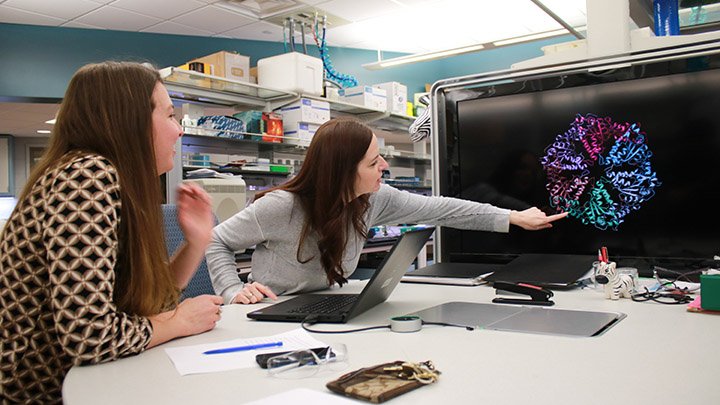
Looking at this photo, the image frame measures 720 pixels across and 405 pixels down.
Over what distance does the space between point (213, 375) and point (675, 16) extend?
2297 millimetres

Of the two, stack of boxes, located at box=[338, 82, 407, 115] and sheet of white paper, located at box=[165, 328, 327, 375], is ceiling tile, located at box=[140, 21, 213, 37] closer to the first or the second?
stack of boxes, located at box=[338, 82, 407, 115]

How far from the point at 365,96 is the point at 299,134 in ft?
3.59

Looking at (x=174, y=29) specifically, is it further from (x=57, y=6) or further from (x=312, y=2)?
(x=312, y=2)

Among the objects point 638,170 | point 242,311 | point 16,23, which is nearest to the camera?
point 242,311

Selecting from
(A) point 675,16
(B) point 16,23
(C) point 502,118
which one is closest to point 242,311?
(C) point 502,118

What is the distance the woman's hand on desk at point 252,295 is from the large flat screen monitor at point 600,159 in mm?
853

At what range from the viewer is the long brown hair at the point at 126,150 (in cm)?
101

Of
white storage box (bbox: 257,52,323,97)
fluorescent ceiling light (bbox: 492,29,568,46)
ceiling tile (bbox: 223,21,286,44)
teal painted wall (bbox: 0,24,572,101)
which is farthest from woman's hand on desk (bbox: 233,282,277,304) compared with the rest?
fluorescent ceiling light (bbox: 492,29,568,46)

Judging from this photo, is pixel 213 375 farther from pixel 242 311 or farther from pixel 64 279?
pixel 242 311

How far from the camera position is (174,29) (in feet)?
19.2

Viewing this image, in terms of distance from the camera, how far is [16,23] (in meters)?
5.33

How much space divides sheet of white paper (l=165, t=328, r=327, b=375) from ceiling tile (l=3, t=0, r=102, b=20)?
492 centimetres

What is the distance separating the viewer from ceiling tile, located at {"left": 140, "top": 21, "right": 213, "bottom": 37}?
18.8 feet

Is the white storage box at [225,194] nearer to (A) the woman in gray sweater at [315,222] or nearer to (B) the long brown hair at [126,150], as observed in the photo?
(A) the woman in gray sweater at [315,222]
